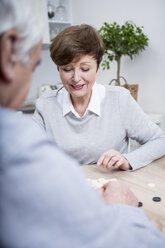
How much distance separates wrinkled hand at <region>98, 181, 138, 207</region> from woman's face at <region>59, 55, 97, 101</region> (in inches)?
30.2

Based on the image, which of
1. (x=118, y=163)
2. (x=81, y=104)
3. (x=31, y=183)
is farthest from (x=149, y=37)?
(x=31, y=183)

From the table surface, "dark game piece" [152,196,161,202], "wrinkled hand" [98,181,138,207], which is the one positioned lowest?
the table surface

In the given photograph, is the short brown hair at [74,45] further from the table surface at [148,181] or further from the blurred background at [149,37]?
the blurred background at [149,37]

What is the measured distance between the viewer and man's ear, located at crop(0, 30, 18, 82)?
1.50 feet

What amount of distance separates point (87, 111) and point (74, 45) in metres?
0.39

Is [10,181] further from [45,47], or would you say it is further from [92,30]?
[45,47]

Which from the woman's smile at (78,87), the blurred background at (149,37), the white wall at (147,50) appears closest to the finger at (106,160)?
the woman's smile at (78,87)

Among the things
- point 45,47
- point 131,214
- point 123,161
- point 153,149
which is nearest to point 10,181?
point 131,214

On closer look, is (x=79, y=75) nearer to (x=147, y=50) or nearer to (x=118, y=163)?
(x=118, y=163)

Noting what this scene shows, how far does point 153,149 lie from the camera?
145 centimetres

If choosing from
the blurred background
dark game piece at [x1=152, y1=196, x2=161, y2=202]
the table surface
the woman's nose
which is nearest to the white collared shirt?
the woman's nose

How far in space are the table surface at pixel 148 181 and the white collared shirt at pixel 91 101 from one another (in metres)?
0.37

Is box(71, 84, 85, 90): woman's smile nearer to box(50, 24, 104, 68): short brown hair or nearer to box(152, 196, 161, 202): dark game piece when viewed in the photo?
box(50, 24, 104, 68): short brown hair

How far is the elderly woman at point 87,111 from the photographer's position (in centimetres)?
150
